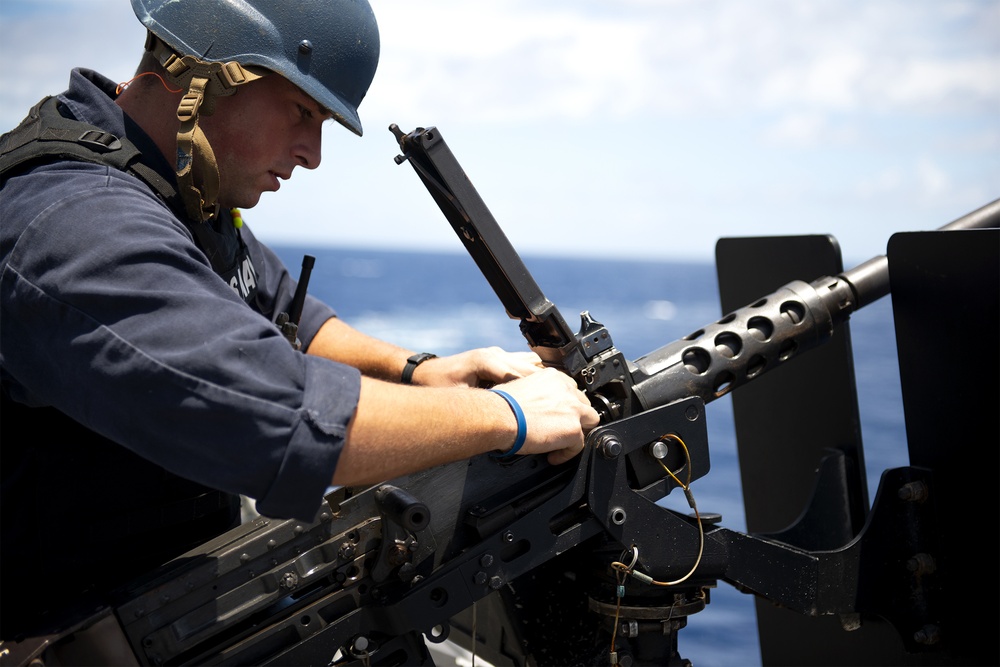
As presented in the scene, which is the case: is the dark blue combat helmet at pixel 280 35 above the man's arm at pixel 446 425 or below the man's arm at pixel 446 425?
above

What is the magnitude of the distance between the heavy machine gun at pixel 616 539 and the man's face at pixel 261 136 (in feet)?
0.94

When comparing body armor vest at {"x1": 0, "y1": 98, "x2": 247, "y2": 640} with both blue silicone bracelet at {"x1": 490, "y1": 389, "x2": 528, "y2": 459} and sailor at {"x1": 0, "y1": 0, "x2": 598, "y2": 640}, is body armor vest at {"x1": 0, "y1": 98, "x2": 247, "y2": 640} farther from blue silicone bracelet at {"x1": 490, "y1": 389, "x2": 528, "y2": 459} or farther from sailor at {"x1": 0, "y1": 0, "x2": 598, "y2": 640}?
blue silicone bracelet at {"x1": 490, "y1": 389, "x2": 528, "y2": 459}

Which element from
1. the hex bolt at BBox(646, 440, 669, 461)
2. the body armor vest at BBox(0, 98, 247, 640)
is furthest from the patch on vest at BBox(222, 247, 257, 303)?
the hex bolt at BBox(646, 440, 669, 461)

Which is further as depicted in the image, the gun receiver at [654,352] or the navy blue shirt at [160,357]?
the gun receiver at [654,352]

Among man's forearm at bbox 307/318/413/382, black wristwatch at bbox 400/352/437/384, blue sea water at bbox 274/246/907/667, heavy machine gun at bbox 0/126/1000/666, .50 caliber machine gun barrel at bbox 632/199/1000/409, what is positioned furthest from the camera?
blue sea water at bbox 274/246/907/667

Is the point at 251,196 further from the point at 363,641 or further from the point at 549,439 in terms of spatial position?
the point at 363,641

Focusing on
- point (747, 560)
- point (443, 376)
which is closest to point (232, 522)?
point (443, 376)

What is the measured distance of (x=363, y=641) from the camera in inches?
96.6

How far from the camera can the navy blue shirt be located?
189cm

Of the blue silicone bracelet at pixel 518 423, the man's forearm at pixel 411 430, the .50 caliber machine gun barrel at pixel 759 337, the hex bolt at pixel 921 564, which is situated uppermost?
the man's forearm at pixel 411 430

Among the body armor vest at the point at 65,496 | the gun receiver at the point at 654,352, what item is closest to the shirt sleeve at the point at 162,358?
the body armor vest at the point at 65,496

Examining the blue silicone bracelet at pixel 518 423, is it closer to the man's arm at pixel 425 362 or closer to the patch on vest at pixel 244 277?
the man's arm at pixel 425 362

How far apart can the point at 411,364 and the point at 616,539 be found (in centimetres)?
105

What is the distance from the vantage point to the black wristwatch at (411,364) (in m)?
3.36
